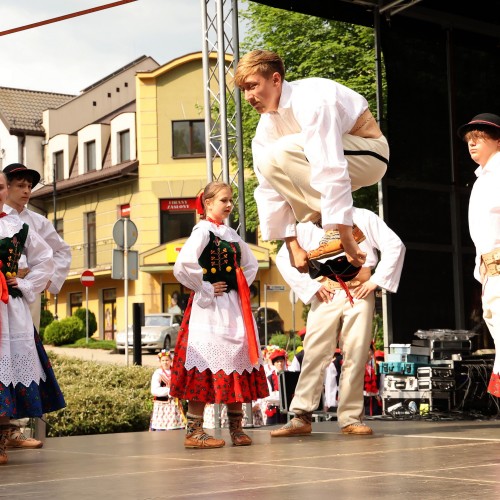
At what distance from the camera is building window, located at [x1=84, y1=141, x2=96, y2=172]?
146ft

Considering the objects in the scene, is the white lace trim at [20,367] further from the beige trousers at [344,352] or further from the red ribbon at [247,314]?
the beige trousers at [344,352]

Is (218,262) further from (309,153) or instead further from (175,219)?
(175,219)

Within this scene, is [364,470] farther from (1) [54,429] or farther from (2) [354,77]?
(2) [354,77]

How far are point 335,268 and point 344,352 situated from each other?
3075 mm

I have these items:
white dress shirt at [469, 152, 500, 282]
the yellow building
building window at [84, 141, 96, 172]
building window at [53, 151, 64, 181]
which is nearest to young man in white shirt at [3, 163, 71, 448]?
white dress shirt at [469, 152, 500, 282]

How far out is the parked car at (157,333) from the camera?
31.9m

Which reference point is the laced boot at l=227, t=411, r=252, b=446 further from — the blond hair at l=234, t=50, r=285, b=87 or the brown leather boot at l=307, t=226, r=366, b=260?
the blond hair at l=234, t=50, r=285, b=87

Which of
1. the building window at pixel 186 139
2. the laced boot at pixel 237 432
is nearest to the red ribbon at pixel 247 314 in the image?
the laced boot at pixel 237 432

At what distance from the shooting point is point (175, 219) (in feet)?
132

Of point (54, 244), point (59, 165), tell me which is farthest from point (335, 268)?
point (59, 165)

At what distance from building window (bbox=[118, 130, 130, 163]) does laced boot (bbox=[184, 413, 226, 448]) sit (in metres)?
35.5

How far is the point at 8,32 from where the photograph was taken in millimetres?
6176

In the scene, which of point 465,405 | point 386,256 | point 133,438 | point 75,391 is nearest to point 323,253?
point 386,256

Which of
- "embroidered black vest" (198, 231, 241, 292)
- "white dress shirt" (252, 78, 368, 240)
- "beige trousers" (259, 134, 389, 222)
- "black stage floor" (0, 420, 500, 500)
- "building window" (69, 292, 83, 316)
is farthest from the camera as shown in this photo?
"building window" (69, 292, 83, 316)
